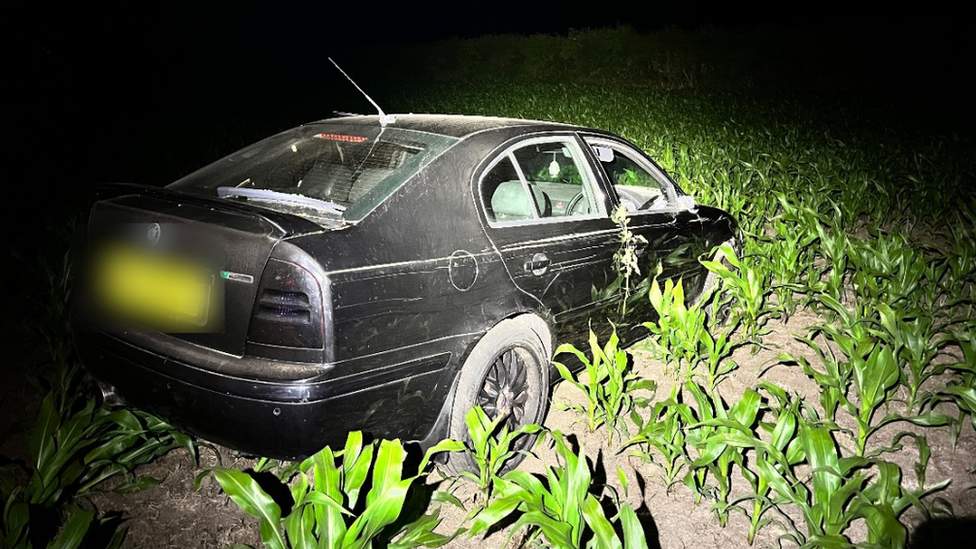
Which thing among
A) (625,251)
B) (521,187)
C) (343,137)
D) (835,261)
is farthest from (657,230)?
(343,137)

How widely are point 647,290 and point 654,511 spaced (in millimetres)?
1378

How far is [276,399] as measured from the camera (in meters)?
2.00

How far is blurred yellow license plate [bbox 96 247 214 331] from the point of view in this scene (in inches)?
84.0

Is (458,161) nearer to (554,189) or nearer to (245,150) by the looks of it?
(245,150)

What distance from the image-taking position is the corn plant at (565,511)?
5.90 ft

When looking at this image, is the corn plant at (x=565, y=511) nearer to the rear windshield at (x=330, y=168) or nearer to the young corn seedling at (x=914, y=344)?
the rear windshield at (x=330, y=168)

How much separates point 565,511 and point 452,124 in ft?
5.92

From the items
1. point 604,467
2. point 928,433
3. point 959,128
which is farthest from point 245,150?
point 959,128

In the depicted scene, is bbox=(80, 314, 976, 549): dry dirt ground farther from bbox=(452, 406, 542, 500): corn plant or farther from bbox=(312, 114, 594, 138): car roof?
bbox=(312, 114, 594, 138): car roof

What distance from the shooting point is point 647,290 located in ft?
11.8

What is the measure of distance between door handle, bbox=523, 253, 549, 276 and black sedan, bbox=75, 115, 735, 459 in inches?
0.4

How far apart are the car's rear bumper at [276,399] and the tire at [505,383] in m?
0.13

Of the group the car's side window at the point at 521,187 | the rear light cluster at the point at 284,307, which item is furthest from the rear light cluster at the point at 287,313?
the car's side window at the point at 521,187

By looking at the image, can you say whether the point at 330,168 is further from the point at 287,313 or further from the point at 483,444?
the point at 483,444
